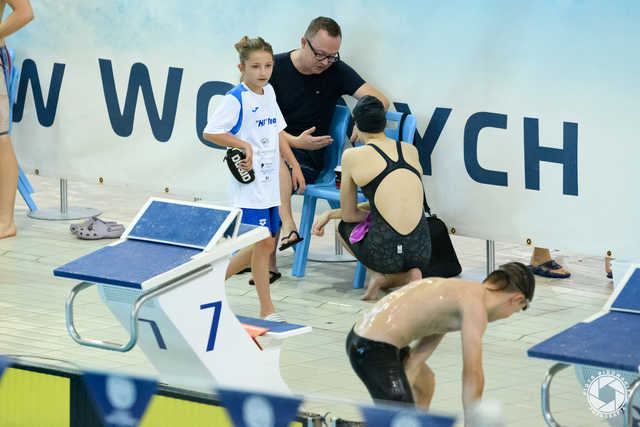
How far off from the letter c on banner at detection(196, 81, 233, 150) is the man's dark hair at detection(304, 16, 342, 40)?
1196mm

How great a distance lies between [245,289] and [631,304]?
12.4ft

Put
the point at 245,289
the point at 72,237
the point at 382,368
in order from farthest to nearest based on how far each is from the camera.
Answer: the point at 72,237, the point at 245,289, the point at 382,368

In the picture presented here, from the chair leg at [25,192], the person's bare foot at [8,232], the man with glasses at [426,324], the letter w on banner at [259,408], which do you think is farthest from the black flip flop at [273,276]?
the letter w on banner at [259,408]

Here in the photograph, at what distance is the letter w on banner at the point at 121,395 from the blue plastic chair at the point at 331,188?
14.5 feet

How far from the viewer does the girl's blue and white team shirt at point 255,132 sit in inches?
248

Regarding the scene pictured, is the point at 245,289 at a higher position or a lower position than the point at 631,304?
lower

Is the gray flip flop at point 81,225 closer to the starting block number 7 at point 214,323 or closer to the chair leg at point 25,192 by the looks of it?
the chair leg at point 25,192

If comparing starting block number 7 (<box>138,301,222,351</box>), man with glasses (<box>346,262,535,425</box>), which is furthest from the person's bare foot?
man with glasses (<box>346,262,535,425</box>)

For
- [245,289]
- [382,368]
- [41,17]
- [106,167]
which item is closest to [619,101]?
[245,289]

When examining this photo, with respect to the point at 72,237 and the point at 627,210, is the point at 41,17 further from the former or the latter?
the point at 627,210

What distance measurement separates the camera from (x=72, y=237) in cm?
879

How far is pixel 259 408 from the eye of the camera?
288cm

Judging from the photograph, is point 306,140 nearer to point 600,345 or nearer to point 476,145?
point 476,145

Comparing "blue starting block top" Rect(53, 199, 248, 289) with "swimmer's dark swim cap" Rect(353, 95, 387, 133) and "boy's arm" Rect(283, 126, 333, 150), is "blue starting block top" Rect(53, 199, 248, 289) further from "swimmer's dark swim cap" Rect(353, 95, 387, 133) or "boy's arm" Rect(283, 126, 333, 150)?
"boy's arm" Rect(283, 126, 333, 150)
